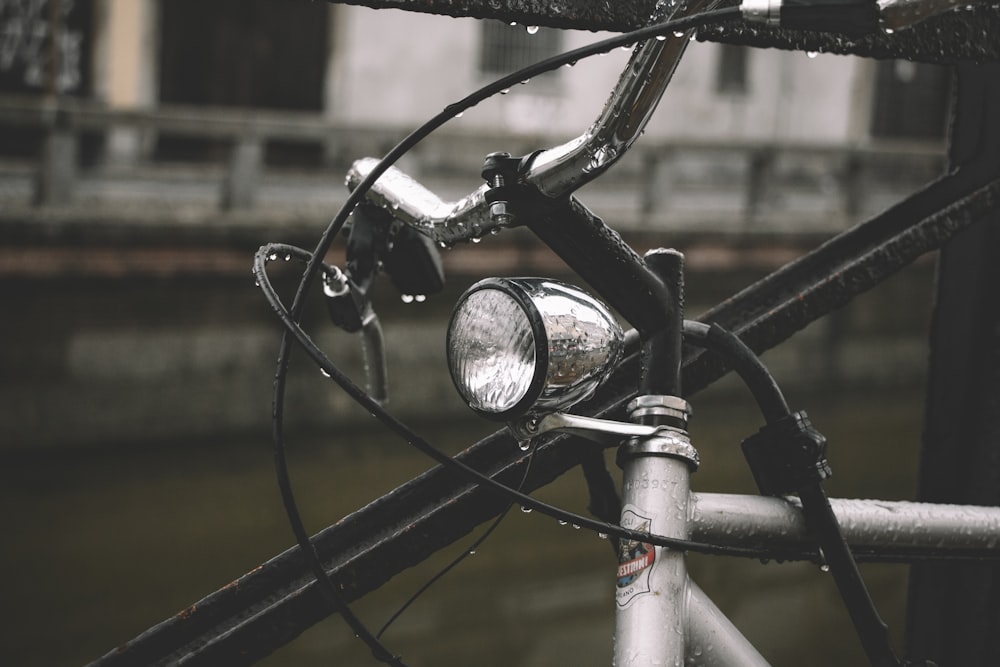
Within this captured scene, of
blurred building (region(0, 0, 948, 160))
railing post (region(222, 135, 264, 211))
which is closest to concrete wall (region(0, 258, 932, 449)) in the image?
railing post (region(222, 135, 264, 211))

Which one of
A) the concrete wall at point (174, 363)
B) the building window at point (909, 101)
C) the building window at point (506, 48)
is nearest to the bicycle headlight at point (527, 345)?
the concrete wall at point (174, 363)

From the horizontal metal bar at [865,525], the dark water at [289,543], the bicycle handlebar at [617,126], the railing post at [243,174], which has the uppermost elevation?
the bicycle handlebar at [617,126]

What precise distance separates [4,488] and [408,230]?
19.8ft

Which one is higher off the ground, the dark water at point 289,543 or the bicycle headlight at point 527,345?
the bicycle headlight at point 527,345

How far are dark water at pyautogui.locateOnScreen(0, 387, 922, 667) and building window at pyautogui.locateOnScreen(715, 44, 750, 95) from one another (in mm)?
8703

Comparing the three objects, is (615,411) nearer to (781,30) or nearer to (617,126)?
(617,126)

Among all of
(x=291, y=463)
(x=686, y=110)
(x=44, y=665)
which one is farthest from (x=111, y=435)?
(x=686, y=110)

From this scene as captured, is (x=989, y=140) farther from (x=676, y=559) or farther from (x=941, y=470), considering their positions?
(x=676, y=559)

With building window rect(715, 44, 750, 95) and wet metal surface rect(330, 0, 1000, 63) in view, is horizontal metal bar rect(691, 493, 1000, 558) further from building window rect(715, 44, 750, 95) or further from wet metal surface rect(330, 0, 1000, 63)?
building window rect(715, 44, 750, 95)

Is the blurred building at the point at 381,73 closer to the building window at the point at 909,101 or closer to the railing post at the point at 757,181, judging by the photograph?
the building window at the point at 909,101

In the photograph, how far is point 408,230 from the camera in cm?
115

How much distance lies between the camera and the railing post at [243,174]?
288 inches

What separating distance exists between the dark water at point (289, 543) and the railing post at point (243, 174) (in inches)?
73.3

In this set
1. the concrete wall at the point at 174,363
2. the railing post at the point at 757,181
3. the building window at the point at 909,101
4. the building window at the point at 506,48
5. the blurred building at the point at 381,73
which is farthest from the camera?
the building window at the point at 909,101
